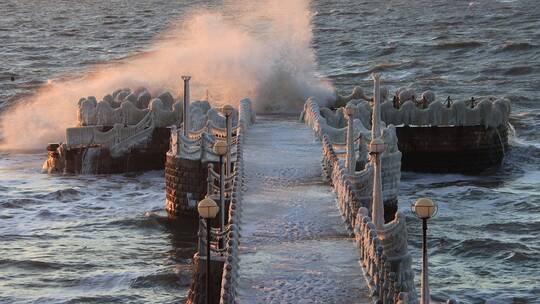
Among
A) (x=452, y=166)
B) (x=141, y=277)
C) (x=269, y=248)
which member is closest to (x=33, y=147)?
(x=452, y=166)

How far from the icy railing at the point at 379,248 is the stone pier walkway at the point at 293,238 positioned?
26 cm

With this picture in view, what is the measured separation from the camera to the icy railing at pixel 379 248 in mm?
22797

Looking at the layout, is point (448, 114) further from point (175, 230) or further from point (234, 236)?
point (234, 236)

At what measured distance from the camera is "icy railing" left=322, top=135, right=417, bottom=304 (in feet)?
74.8

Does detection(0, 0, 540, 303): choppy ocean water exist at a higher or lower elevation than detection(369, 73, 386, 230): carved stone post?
lower

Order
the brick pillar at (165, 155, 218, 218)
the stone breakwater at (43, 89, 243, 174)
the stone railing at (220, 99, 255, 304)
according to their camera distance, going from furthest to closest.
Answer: the stone breakwater at (43, 89, 243, 174) < the brick pillar at (165, 155, 218, 218) < the stone railing at (220, 99, 255, 304)

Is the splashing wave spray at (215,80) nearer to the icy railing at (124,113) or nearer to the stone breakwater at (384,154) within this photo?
the icy railing at (124,113)

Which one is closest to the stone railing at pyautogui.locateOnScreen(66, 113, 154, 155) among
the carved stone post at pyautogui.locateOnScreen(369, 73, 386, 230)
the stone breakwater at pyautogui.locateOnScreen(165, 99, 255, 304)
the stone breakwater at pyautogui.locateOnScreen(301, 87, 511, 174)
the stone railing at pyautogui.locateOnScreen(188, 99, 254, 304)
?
the stone breakwater at pyautogui.locateOnScreen(165, 99, 255, 304)

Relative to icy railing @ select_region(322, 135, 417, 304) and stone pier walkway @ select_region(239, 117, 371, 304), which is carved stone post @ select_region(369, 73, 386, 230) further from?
stone pier walkway @ select_region(239, 117, 371, 304)

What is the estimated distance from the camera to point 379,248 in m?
23.8

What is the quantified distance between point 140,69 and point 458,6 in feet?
252

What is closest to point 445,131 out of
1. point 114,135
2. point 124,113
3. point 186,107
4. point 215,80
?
point 124,113

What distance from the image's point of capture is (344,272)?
24734 millimetres

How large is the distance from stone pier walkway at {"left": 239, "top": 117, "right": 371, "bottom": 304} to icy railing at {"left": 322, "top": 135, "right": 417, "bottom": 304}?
0.26 m
